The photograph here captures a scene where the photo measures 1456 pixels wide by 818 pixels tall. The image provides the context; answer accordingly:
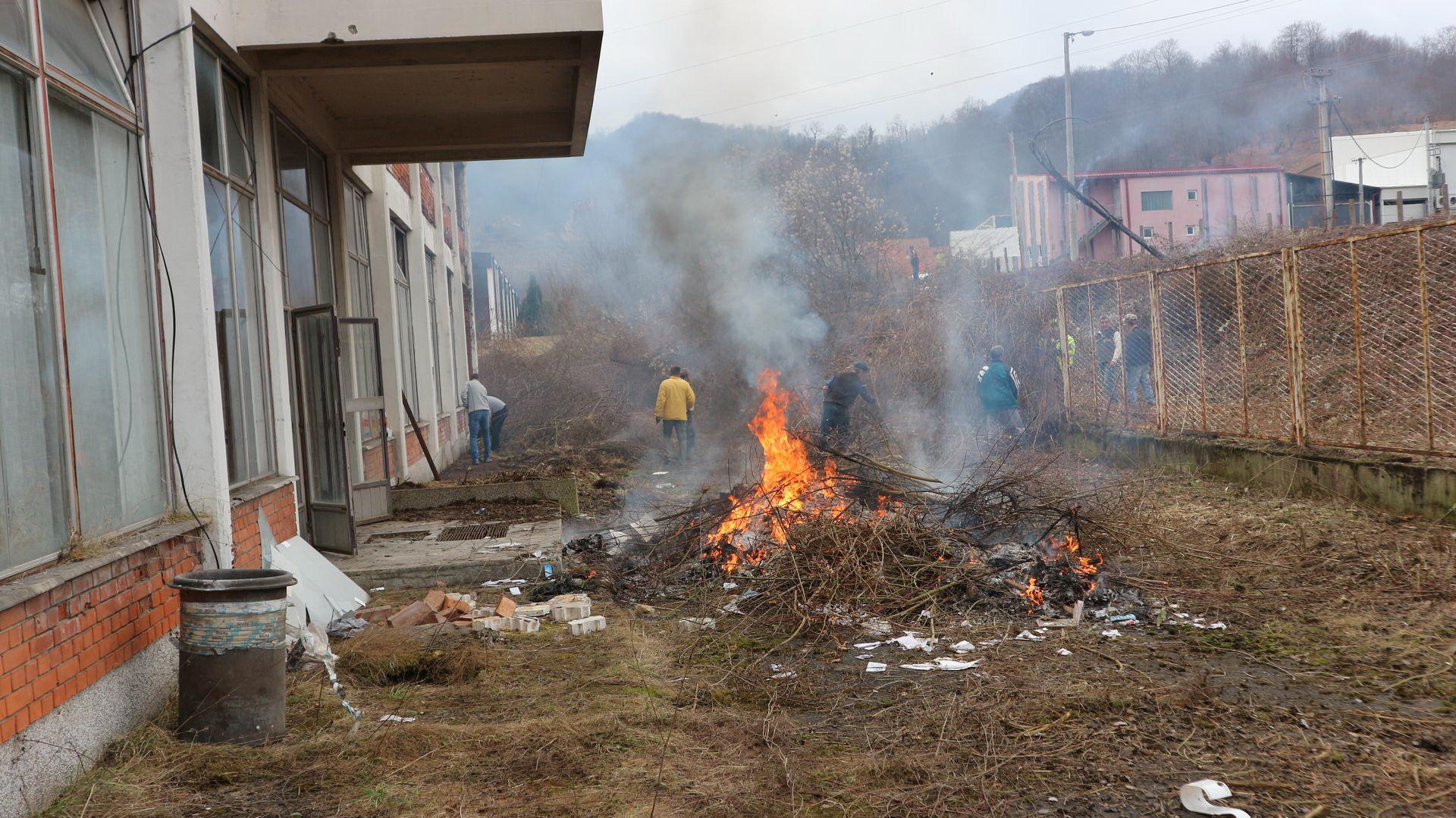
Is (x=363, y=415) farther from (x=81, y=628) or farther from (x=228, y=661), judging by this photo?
(x=81, y=628)

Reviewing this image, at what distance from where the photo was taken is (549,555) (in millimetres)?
8812

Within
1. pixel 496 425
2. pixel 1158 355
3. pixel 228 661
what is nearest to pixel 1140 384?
pixel 1158 355

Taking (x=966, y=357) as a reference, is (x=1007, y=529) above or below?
below

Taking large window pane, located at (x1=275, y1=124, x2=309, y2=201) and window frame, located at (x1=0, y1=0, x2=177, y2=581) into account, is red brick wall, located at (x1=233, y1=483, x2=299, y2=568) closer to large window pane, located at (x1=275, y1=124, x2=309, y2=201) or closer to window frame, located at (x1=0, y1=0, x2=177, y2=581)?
window frame, located at (x1=0, y1=0, x2=177, y2=581)

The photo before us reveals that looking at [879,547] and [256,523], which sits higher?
[256,523]

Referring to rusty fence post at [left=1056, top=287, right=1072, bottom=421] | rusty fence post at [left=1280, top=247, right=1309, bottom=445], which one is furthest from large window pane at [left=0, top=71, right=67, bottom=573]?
rusty fence post at [left=1056, top=287, right=1072, bottom=421]

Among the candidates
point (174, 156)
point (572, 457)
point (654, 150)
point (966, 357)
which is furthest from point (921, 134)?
point (174, 156)

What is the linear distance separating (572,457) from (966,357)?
7686 millimetres

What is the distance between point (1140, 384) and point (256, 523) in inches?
450

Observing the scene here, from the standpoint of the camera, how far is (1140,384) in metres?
14.0

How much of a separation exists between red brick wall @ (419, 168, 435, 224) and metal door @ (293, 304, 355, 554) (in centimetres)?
832

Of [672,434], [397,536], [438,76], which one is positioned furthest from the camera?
[672,434]

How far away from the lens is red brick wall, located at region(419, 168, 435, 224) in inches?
A: 680

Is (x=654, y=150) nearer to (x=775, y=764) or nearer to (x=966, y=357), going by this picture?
(x=966, y=357)
